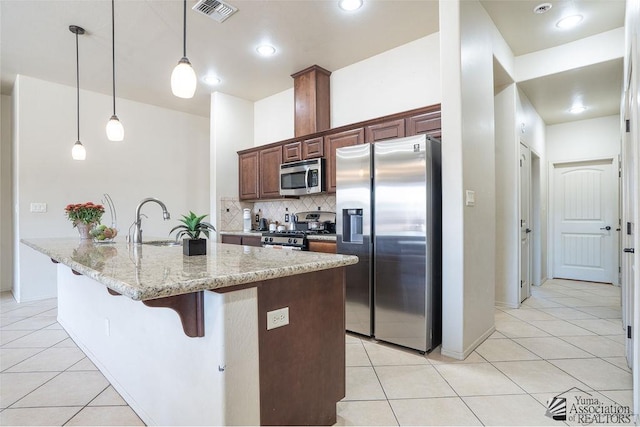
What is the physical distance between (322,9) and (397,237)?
6.88ft

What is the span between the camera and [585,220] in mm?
5277

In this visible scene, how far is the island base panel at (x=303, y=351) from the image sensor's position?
1309mm

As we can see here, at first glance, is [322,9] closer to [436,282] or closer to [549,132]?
[436,282]

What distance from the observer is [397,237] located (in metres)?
2.64

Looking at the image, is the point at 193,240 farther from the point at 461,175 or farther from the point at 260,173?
the point at 260,173

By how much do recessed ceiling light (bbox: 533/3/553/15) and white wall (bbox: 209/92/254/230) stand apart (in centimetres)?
383

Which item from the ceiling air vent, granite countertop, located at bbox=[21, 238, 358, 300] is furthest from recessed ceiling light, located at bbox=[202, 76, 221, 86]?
granite countertop, located at bbox=[21, 238, 358, 300]

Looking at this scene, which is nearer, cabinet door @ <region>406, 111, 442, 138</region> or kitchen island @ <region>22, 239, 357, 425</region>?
kitchen island @ <region>22, 239, 357, 425</region>

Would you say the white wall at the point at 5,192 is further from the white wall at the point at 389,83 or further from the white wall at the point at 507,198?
the white wall at the point at 507,198

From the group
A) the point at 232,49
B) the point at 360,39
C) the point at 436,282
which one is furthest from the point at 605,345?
the point at 232,49

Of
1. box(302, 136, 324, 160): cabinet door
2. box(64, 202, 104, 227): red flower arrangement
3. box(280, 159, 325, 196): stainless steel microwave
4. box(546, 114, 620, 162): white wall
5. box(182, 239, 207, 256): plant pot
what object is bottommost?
box(182, 239, 207, 256): plant pot

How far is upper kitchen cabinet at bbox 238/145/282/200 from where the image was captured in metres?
4.47

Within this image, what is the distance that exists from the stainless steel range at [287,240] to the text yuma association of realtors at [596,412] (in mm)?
2399

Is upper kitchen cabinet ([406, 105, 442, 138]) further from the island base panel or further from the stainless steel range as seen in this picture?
the island base panel
